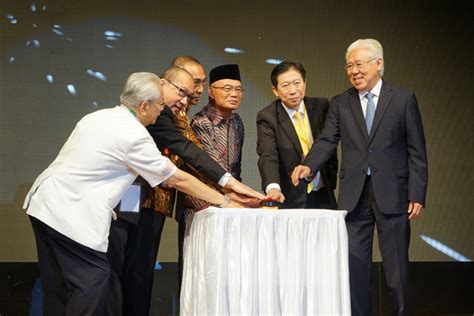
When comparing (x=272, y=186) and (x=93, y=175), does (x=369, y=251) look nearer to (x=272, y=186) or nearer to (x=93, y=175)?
(x=272, y=186)

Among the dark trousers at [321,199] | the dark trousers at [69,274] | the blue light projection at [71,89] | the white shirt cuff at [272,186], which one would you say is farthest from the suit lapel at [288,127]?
the blue light projection at [71,89]

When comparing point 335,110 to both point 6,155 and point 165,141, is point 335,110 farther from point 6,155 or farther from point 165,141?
point 6,155

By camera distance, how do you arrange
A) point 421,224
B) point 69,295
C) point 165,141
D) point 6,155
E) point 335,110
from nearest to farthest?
1. point 69,295
2. point 165,141
3. point 335,110
4. point 6,155
5. point 421,224

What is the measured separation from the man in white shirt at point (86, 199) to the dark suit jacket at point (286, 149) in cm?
83

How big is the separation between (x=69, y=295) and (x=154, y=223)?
79cm

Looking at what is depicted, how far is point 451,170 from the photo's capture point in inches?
221

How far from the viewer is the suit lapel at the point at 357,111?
3.62 meters

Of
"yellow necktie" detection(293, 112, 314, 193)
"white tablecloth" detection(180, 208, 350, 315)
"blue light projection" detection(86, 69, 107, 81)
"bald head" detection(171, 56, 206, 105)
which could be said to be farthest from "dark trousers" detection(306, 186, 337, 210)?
"blue light projection" detection(86, 69, 107, 81)

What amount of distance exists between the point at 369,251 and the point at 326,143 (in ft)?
2.00

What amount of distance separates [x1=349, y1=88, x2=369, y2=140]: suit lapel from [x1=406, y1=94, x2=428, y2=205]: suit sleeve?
0.74 feet

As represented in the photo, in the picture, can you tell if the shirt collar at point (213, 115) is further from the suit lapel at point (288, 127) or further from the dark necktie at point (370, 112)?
the dark necktie at point (370, 112)

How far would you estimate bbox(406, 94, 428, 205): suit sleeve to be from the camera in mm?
3518

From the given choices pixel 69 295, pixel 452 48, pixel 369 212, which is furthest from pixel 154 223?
pixel 452 48

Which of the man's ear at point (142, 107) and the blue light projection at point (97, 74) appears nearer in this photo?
the man's ear at point (142, 107)
